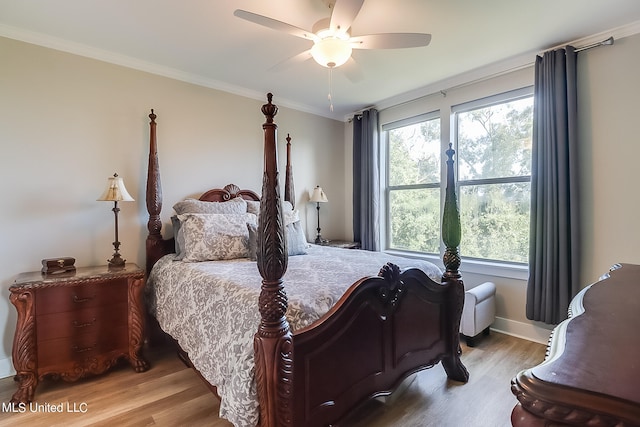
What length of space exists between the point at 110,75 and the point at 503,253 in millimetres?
4096

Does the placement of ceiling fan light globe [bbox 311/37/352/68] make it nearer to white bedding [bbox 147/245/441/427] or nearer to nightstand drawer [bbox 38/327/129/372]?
white bedding [bbox 147/245/441/427]

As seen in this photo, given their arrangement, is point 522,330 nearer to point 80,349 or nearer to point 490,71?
point 490,71

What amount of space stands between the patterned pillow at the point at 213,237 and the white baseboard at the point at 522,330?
2.58 m

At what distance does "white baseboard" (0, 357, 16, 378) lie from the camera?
235 centimetres

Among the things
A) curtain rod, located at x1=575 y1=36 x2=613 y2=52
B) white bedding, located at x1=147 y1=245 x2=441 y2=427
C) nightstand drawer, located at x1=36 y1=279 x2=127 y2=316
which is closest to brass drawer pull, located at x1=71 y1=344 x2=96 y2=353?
nightstand drawer, located at x1=36 y1=279 x2=127 y2=316

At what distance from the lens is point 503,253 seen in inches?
127

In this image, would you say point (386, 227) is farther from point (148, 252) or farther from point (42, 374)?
point (42, 374)

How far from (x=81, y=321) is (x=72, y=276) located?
333 millimetres

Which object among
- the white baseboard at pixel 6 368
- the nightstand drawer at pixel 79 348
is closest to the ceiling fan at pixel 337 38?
the nightstand drawer at pixel 79 348

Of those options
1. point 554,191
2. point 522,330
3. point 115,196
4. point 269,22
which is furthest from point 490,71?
point 115,196

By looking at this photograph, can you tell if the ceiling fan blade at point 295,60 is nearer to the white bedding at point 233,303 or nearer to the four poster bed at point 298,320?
the four poster bed at point 298,320

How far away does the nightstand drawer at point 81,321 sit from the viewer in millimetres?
2148

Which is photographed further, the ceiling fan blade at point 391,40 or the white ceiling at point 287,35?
the white ceiling at point 287,35

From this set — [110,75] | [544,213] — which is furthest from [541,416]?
[110,75]
